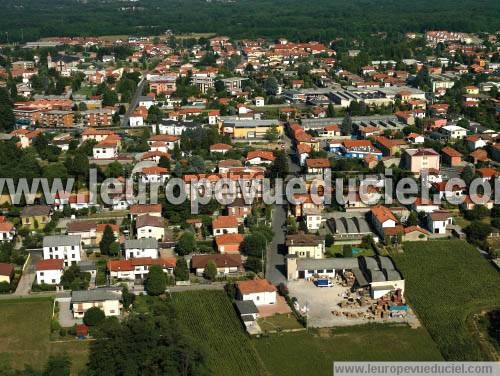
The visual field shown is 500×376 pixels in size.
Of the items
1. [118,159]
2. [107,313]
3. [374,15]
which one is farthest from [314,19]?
[107,313]

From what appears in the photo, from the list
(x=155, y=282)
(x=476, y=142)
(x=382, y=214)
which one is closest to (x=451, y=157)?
(x=476, y=142)

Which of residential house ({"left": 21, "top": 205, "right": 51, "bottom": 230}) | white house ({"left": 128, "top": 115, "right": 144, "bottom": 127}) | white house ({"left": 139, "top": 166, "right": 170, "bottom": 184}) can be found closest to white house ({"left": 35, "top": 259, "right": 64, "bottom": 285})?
residential house ({"left": 21, "top": 205, "right": 51, "bottom": 230})

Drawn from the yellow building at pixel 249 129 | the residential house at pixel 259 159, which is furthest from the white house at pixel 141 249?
the yellow building at pixel 249 129

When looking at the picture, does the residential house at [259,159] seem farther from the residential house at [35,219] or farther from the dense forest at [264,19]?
the dense forest at [264,19]

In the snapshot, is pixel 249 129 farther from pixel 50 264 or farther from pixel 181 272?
pixel 50 264

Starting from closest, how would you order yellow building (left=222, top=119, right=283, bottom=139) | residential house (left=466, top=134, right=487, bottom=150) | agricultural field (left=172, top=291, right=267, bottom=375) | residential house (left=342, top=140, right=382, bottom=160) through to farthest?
agricultural field (left=172, top=291, right=267, bottom=375), residential house (left=342, top=140, right=382, bottom=160), residential house (left=466, top=134, right=487, bottom=150), yellow building (left=222, top=119, right=283, bottom=139)

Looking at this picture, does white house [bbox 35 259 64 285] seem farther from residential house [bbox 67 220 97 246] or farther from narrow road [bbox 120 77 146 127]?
narrow road [bbox 120 77 146 127]
